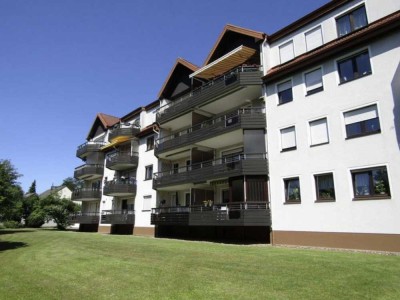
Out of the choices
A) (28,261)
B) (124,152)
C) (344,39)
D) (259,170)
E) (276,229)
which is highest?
(344,39)

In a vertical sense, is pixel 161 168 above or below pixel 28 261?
above

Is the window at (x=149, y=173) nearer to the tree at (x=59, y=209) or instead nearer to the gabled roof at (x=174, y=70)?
the gabled roof at (x=174, y=70)

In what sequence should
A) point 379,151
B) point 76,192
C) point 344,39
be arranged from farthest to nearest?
point 76,192 < point 344,39 < point 379,151

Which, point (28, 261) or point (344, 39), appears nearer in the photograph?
point (28, 261)

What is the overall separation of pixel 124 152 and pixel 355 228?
29.1 m

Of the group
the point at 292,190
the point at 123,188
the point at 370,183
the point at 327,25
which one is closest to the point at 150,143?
the point at 123,188

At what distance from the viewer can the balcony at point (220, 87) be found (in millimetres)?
23203

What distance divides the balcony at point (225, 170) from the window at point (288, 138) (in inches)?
68.6

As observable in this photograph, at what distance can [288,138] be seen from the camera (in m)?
20.8

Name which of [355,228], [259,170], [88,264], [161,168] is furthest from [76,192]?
[355,228]

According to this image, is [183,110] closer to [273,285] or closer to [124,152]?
[124,152]

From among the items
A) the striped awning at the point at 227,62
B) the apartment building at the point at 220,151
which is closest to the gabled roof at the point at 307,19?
the apartment building at the point at 220,151

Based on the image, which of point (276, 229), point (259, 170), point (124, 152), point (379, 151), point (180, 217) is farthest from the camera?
point (124, 152)

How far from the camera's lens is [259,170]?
2145 centimetres
